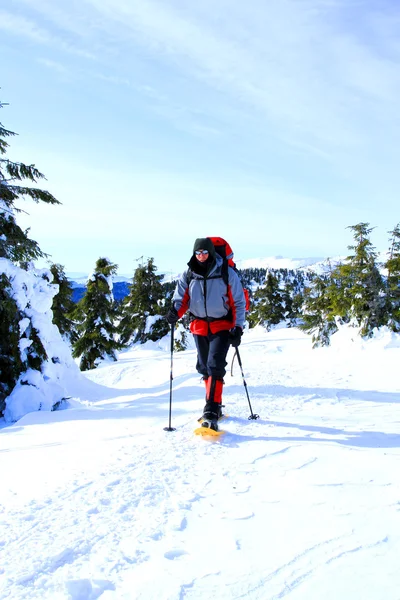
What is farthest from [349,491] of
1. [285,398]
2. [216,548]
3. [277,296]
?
[277,296]

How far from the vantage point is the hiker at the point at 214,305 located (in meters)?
5.36

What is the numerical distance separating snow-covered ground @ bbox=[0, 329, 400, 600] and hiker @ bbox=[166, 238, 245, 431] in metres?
0.73

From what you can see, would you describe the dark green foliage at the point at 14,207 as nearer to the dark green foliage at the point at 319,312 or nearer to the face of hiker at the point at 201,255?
the face of hiker at the point at 201,255

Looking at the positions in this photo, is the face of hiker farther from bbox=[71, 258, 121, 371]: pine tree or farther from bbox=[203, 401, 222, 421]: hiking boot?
bbox=[71, 258, 121, 371]: pine tree

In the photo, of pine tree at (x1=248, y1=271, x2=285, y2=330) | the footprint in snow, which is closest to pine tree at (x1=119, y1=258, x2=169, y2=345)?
pine tree at (x1=248, y1=271, x2=285, y2=330)

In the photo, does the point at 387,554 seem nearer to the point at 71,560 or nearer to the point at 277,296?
the point at 71,560

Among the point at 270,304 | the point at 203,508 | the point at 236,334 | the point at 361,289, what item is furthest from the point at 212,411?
the point at 270,304

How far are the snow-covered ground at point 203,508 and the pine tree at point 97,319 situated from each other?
63.4 ft

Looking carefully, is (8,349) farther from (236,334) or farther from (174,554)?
(174,554)

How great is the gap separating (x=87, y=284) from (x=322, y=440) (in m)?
23.5

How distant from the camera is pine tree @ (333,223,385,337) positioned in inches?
637

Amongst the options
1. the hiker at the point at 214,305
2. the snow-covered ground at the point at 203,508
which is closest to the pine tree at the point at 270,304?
A: the snow-covered ground at the point at 203,508

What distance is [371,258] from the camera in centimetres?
1639

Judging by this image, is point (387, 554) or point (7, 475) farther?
point (7, 475)
